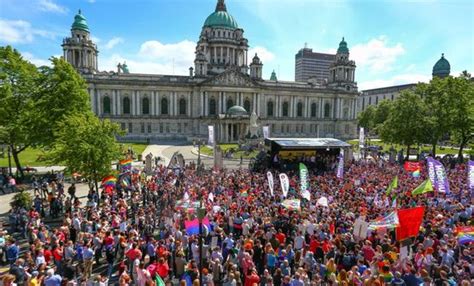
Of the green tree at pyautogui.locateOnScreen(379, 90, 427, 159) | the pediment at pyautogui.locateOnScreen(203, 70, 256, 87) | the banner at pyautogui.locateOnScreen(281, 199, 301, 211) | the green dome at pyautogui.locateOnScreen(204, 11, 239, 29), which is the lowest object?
the banner at pyautogui.locateOnScreen(281, 199, 301, 211)

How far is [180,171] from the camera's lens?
28.2 metres

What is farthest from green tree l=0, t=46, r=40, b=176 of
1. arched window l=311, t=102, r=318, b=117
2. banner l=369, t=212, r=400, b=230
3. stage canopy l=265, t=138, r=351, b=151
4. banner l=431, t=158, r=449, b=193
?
arched window l=311, t=102, r=318, b=117

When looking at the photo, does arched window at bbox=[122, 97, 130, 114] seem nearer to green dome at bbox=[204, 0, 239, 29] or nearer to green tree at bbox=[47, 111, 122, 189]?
green dome at bbox=[204, 0, 239, 29]

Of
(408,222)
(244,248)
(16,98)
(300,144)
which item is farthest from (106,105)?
(408,222)

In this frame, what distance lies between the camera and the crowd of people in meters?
9.35

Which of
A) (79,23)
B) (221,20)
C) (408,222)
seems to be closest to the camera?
(408,222)

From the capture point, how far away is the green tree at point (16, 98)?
2681 centimetres

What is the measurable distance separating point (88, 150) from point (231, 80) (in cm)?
6189

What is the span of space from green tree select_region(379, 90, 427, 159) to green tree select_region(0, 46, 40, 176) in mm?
41758

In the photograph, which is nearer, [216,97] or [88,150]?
[88,150]

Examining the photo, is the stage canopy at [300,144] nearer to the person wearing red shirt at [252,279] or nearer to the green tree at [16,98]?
the green tree at [16,98]

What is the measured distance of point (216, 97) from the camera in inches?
3123

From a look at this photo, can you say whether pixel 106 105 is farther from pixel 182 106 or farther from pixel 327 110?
pixel 327 110

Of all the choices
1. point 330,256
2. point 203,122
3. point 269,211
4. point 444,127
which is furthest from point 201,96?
point 330,256
